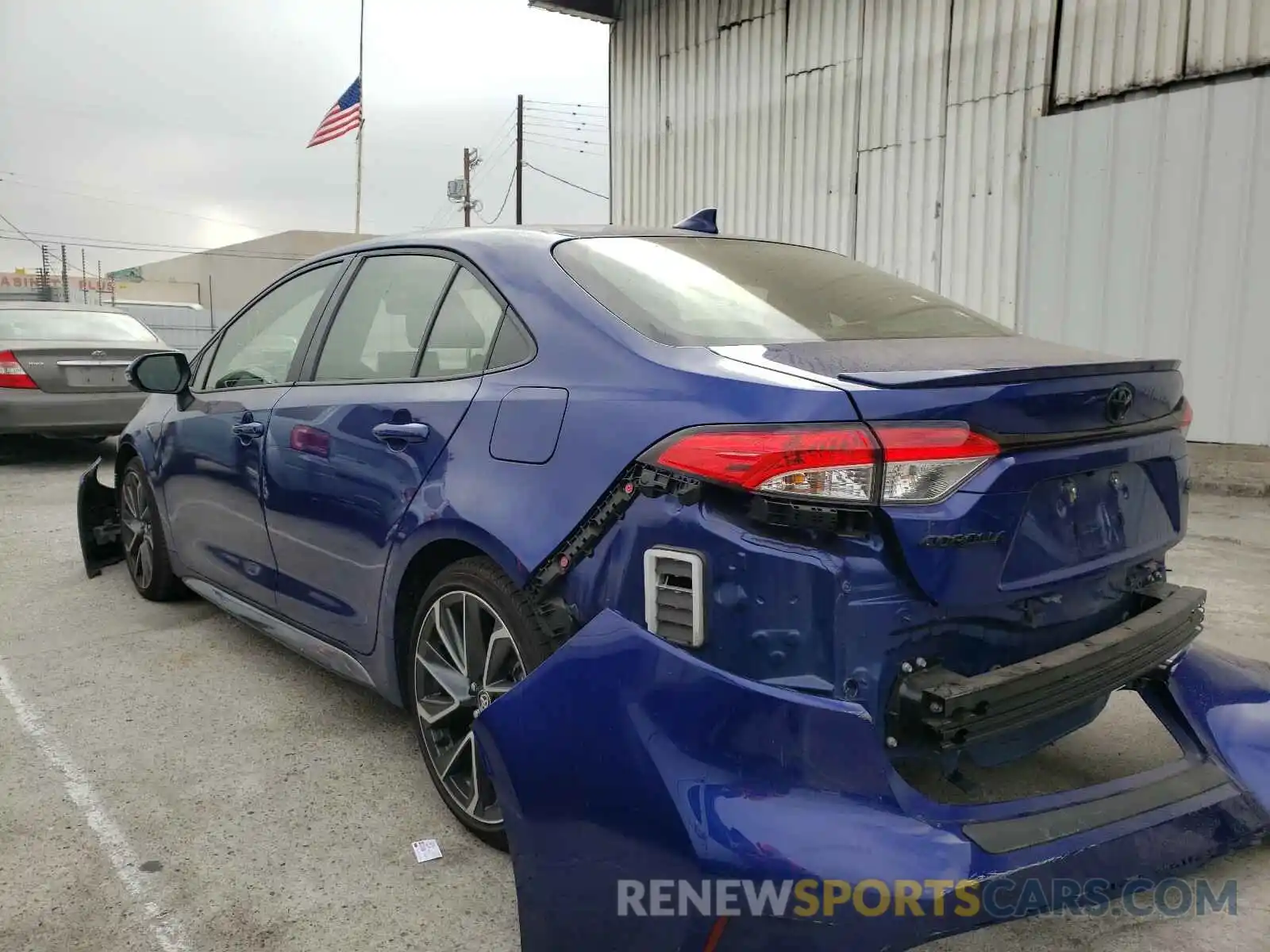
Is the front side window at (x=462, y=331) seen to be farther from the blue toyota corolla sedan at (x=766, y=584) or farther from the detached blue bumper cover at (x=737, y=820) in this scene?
the detached blue bumper cover at (x=737, y=820)

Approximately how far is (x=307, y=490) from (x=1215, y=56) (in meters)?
7.56

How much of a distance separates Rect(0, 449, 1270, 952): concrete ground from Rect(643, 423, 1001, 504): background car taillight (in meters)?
1.06

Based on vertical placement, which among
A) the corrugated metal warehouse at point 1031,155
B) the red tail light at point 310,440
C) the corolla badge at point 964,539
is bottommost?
the corolla badge at point 964,539

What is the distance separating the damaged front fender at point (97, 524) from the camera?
500 cm

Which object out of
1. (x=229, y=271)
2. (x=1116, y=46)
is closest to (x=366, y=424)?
(x=1116, y=46)

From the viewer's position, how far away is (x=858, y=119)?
9.68 meters

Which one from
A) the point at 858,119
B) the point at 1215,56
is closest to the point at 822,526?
the point at 1215,56

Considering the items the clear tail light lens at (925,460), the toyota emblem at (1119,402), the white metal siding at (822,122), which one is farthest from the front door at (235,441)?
the white metal siding at (822,122)

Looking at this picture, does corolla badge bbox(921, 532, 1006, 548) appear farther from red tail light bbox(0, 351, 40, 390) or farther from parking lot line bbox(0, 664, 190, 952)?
red tail light bbox(0, 351, 40, 390)

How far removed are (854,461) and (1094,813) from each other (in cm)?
87

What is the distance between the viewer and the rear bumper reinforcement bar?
1741mm

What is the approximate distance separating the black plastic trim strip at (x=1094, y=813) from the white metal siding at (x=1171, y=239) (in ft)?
20.8

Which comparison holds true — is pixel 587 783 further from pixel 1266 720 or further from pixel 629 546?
pixel 1266 720

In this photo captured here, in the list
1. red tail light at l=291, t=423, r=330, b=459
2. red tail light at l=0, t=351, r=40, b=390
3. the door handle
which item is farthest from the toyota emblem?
red tail light at l=0, t=351, r=40, b=390
